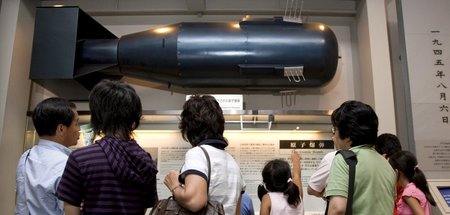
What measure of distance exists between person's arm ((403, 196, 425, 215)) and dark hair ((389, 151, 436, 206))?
105 mm

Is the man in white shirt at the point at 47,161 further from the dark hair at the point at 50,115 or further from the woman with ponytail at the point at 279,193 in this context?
the woman with ponytail at the point at 279,193

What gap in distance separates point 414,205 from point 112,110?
5.34ft

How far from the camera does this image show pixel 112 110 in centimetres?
107

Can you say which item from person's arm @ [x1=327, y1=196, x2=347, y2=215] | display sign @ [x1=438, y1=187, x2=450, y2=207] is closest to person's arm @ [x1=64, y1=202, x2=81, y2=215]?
person's arm @ [x1=327, y1=196, x2=347, y2=215]

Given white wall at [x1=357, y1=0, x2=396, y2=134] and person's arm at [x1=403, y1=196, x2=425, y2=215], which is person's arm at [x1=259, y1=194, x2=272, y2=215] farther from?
white wall at [x1=357, y1=0, x2=396, y2=134]

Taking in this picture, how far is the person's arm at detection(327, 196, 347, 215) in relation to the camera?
47.9 inches

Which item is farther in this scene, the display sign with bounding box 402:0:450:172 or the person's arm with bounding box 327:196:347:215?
the display sign with bounding box 402:0:450:172

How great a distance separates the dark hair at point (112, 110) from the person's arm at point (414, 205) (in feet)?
5.06

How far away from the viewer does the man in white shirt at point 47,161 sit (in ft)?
4.18

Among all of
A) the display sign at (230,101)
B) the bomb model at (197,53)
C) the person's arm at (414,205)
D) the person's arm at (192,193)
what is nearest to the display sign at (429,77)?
the bomb model at (197,53)

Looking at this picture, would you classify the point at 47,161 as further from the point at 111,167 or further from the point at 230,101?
the point at 230,101

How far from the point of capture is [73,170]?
0.98m

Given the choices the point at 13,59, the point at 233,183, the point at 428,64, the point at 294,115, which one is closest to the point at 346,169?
the point at 233,183

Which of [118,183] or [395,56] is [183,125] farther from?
[395,56]
